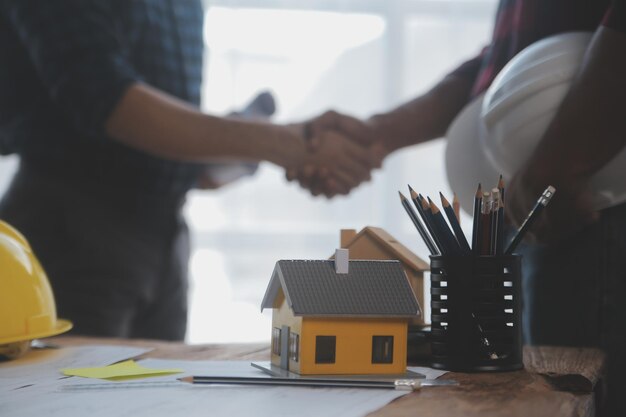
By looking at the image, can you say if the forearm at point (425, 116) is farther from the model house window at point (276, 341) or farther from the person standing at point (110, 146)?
the model house window at point (276, 341)

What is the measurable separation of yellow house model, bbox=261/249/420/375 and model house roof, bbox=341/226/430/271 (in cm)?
6

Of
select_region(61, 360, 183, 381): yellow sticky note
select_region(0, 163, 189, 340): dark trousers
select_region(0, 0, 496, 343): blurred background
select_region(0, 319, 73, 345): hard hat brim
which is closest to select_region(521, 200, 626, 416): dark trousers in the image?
select_region(61, 360, 183, 381): yellow sticky note

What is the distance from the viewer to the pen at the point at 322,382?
0.54 meters

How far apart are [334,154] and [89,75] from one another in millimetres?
515

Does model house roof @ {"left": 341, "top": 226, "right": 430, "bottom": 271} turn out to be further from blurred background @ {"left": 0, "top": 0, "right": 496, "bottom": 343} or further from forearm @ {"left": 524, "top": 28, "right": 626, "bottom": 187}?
blurred background @ {"left": 0, "top": 0, "right": 496, "bottom": 343}

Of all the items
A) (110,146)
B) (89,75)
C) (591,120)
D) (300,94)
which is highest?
(300,94)

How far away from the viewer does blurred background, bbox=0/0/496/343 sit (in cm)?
267

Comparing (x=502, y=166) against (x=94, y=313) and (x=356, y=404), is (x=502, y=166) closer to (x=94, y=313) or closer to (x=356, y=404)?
(x=356, y=404)

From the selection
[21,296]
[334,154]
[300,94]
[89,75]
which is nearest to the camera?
[21,296]

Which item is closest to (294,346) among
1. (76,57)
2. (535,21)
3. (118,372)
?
(118,372)

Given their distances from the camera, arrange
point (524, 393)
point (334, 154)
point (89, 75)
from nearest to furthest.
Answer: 1. point (524, 393)
2. point (89, 75)
3. point (334, 154)

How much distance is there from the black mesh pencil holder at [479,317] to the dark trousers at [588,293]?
19cm

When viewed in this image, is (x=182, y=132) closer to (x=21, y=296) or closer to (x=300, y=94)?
(x=21, y=296)

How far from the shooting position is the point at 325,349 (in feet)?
1.94
